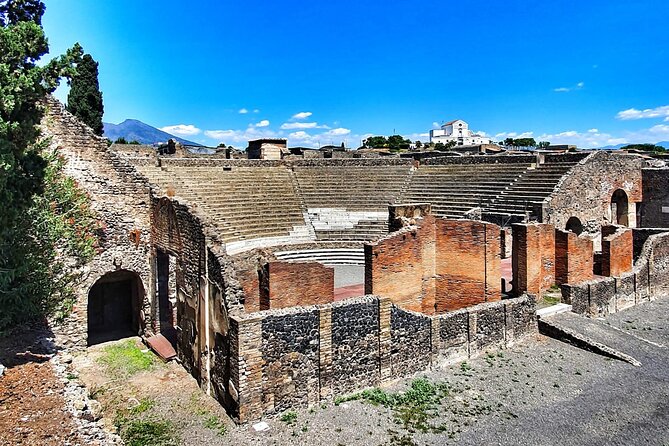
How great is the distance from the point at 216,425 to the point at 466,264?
7928mm

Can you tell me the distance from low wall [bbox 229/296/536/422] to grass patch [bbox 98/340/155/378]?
3420mm

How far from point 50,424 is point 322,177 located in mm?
21408

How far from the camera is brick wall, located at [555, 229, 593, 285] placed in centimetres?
1427

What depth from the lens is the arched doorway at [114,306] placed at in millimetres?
12578

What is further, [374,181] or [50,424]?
[374,181]

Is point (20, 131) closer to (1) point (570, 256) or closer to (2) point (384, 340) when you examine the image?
(2) point (384, 340)

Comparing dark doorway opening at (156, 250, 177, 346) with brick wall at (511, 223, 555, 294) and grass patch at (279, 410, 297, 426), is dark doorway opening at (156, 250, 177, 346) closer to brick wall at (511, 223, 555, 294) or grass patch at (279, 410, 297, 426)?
grass patch at (279, 410, 297, 426)

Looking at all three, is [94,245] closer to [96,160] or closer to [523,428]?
[96,160]

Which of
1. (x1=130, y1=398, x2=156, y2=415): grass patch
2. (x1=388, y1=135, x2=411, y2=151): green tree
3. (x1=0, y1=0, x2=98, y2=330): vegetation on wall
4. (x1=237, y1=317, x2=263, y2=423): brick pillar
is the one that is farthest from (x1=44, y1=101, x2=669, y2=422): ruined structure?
(x1=388, y1=135, x2=411, y2=151): green tree

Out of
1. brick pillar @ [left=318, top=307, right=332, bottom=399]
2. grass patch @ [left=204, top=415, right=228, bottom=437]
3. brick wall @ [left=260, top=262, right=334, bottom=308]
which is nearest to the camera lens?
grass patch @ [left=204, top=415, right=228, bottom=437]

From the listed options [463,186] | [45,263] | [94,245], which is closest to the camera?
[45,263]

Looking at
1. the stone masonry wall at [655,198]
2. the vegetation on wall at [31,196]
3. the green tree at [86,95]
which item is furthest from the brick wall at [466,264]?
the green tree at [86,95]

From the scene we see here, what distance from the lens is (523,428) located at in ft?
25.7

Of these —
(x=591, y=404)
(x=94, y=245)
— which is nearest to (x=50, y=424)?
(x=94, y=245)
